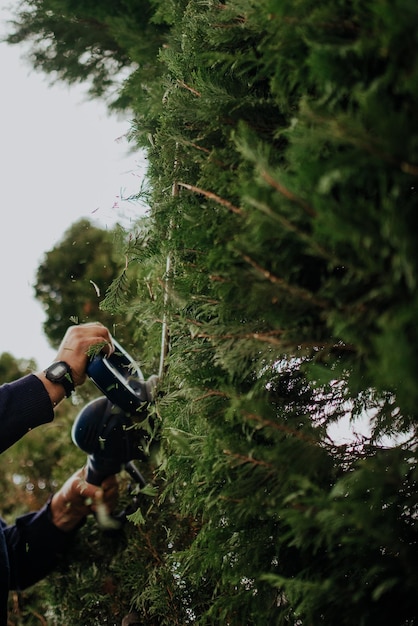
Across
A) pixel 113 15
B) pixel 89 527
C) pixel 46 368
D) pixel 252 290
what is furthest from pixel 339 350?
pixel 113 15

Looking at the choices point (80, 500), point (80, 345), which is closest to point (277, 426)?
point (80, 345)

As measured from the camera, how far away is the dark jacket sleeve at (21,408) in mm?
2250

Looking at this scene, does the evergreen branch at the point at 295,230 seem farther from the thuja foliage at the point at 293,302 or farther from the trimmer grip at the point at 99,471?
the trimmer grip at the point at 99,471

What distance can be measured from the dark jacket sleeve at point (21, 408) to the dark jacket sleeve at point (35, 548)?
0.89m

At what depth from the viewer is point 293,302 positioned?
115 cm

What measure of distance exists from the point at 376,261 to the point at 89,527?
105 inches

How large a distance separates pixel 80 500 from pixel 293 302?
225 centimetres

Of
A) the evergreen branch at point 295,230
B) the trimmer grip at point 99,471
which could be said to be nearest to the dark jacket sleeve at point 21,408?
the trimmer grip at point 99,471

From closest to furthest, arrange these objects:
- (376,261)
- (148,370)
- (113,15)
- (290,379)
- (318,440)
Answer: (376,261), (318,440), (290,379), (148,370), (113,15)

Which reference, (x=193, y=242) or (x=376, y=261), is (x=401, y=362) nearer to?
(x=376, y=261)

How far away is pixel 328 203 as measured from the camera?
0.91m

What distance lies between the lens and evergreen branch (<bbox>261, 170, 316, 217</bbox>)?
3.27ft

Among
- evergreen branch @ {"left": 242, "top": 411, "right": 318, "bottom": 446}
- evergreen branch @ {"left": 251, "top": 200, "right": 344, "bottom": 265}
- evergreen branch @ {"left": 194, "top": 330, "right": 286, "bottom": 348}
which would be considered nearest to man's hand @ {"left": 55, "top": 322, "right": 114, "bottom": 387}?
evergreen branch @ {"left": 194, "top": 330, "right": 286, "bottom": 348}

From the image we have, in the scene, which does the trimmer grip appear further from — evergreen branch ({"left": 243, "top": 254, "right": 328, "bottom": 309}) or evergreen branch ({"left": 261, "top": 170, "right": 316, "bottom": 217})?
evergreen branch ({"left": 261, "top": 170, "right": 316, "bottom": 217})
